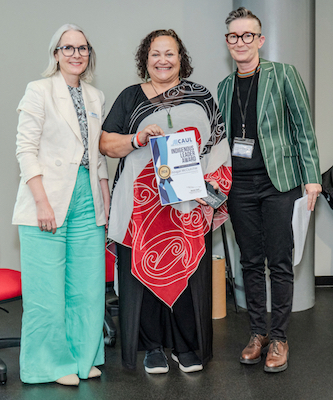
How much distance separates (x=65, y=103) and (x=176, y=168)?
64 centimetres

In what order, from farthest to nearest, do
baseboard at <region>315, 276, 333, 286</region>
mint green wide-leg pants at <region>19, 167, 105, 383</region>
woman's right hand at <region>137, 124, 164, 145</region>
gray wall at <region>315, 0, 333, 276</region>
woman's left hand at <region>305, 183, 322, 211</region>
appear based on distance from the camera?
1. baseboard at <region>315, 276, 333, 286</region>
2. gray wall at <region>315, 0, 333, 276</region>
3. woman's left hand at <region>305, 183, 322, 211</region>
4. mint green wide-leg pants at <region>19, 167, 105, 383</region>
5. woman's right hand at <region>137, 124, 164, 145</region>

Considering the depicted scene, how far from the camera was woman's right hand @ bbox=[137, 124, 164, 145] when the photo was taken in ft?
6.91

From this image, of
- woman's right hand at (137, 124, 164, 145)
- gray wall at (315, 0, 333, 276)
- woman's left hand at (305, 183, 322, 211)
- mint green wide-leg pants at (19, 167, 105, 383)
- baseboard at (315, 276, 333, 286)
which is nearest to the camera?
woman's right hand at (137, 124, 164, 145)

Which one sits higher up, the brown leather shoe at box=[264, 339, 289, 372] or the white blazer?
the white blazer

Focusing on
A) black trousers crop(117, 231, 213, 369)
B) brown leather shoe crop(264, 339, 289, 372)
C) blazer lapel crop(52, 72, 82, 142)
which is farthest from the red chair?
brown leather shoe crop(264, 339, 289, 372)

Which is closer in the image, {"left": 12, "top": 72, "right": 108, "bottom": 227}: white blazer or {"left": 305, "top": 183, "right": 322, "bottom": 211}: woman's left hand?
{"left": 12, "top": 72, "right": 108, "bottom": 227}: white blazer

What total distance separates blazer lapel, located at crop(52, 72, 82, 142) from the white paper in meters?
1.17

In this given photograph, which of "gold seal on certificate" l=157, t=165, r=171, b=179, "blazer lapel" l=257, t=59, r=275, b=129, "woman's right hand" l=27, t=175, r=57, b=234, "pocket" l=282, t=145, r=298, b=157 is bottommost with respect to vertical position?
"woman's right hand" l=27, t=175, r=57, b=234

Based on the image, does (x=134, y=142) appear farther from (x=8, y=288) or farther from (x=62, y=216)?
(x=8, y=288)

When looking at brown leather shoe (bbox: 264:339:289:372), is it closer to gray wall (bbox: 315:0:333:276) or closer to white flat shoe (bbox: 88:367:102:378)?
white flat shoe (bbox: 88:367:102:378)

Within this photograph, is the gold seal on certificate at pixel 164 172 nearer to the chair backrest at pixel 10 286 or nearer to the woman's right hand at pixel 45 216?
the woman's right hand at pixel 45 216

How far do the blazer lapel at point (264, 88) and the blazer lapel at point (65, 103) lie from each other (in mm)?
938

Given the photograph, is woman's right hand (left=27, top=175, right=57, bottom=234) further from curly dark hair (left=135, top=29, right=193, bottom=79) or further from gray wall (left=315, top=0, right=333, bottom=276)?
gray wall (left=315, top=0, right=333, bottom=276)

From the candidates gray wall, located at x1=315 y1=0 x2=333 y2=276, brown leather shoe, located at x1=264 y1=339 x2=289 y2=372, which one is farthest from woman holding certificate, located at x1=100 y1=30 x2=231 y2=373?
gray wall, located at x1=315 y1=0 x2=333 y2=276
